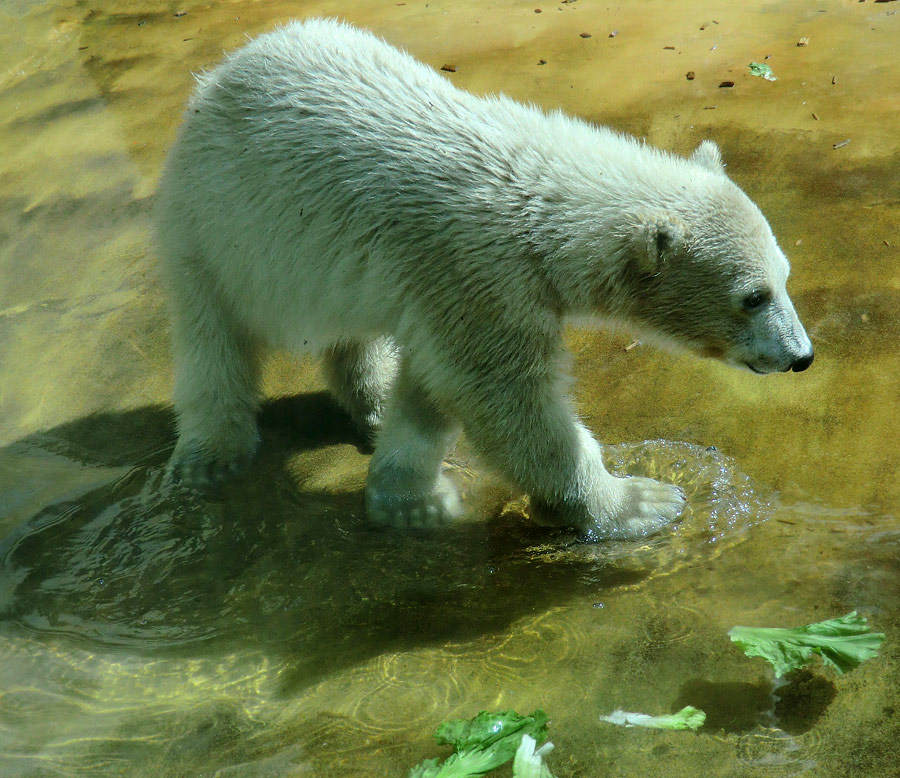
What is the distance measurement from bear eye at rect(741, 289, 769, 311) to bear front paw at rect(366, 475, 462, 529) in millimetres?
1595

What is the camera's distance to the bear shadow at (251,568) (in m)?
3.57

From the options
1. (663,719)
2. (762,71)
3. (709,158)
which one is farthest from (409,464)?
(762,71)

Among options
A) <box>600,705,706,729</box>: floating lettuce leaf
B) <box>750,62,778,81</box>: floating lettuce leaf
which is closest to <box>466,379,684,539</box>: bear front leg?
<box>600,705,706,729</box>: floating lettuce leaf

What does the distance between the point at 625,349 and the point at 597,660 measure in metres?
2.39

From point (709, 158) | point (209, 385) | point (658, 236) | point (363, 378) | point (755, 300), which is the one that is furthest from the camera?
point (363, 378)

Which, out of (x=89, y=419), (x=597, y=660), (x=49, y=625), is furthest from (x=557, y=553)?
(x=89, y=419)

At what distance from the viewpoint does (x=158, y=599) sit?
12.8 ft

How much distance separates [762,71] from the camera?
6762 mm

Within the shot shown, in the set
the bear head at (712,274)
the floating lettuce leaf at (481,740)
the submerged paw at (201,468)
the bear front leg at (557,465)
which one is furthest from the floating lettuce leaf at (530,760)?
the submerged paw at (201,468)

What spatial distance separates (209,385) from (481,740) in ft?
8.06

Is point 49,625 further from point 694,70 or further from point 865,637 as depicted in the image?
point 694,70

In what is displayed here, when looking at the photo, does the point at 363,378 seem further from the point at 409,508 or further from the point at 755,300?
the point at 755,300

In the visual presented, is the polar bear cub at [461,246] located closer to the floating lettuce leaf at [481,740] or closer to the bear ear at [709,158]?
the bear ear at [709,158]

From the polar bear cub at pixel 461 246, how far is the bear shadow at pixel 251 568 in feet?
0.98
